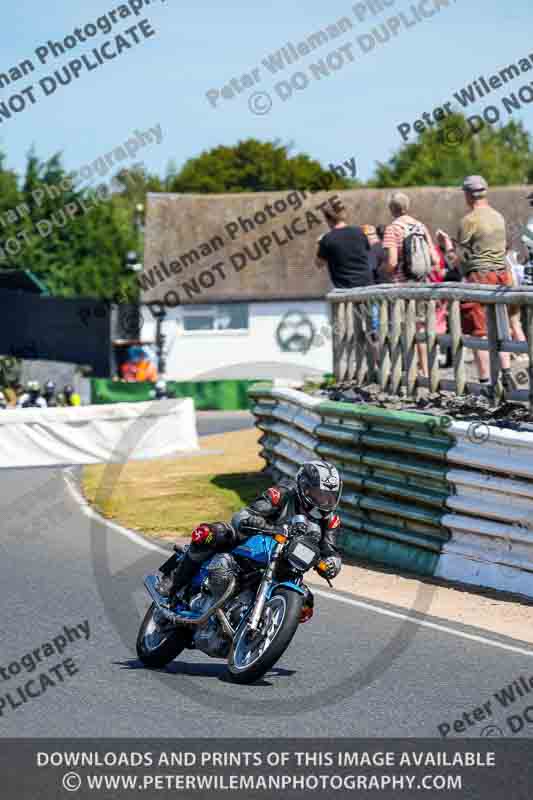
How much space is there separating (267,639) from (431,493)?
16.1 feet

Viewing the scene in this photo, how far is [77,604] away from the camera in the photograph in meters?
11.1

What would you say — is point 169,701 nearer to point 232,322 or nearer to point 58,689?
point 58,689

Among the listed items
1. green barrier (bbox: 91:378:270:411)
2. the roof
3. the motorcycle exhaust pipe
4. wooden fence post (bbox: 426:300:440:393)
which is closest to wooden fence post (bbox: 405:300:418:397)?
wooden fence post (bbox: 426:300:440:393)

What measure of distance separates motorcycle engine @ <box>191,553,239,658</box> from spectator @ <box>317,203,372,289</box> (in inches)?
299

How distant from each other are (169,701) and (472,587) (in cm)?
458

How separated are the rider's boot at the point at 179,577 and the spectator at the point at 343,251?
730 centimetres

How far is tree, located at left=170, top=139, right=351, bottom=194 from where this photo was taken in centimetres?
9819

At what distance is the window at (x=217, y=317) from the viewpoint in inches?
2429

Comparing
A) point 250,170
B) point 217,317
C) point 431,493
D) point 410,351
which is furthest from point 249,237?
point 431,493

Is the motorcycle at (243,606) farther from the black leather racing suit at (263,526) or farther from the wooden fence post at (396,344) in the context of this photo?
the wooden fence post at (396,344)

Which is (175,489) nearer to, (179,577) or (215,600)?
(179,577)

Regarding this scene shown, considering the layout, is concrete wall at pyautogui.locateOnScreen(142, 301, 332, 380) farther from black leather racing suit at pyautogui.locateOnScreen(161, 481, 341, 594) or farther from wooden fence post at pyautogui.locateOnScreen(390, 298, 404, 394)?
black leather racing suit at pyautogui.locateOnScreen(161, 481, 341, 594)

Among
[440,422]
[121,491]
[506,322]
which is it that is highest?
[506,322]
